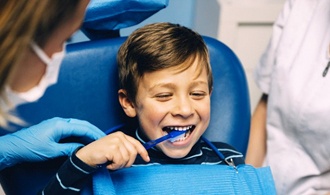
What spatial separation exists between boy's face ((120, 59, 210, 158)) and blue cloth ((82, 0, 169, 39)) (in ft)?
0.60

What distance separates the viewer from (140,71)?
47.0 inches

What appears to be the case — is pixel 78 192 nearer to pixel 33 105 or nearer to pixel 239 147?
pixel 33 105

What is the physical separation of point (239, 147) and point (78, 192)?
1.35ft

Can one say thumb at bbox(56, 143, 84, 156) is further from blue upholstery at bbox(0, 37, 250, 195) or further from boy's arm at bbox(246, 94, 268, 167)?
boy's arm at bbox(246, 94, 268, 167)

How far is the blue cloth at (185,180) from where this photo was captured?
3.72 feet

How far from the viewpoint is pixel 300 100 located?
54.7 inches

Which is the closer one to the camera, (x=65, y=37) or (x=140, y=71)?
(x=65, y=37)

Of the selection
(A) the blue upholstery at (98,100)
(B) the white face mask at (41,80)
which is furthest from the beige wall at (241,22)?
(B) the white face mask at (41,80)

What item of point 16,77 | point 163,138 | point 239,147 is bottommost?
point 239,147

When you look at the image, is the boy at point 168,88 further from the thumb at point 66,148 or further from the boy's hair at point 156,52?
the thumb at point 66,148

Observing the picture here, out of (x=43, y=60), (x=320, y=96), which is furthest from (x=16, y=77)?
(x=320, y=96)

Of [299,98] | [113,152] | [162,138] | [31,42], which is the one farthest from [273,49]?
[31,42]

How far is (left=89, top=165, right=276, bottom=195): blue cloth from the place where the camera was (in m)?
1.13

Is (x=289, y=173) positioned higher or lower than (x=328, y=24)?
lower
